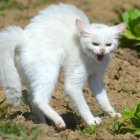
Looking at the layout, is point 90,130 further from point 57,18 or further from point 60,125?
point 57,18

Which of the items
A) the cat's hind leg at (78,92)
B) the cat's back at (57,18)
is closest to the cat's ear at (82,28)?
the cat's back at (57,18)

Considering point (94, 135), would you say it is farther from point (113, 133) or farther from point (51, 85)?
point (51, 85)

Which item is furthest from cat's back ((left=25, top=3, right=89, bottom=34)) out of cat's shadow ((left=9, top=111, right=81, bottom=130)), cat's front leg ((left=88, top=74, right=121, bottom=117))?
cat's shadow ((left=9, top=111, right=81, bottom=130))

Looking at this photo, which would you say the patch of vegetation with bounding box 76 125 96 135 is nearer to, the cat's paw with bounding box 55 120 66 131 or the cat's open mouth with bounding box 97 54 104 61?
the cat's paw with bounding box 55 120 66 131

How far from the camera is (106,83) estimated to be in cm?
848

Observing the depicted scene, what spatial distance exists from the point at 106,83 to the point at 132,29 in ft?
4.50

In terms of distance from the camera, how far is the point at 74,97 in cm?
673

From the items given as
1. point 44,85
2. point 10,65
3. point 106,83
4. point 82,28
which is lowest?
point 106,83

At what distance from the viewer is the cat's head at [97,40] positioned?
21.7 ft

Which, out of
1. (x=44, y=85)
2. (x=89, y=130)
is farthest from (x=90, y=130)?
(x=44, y=85)

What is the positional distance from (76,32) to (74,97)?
740mm

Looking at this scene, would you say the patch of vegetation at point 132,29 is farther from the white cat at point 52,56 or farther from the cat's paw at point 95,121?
the cat's paw at point 95,121

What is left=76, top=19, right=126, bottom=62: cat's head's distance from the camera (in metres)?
6.61

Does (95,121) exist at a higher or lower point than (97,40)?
lower
